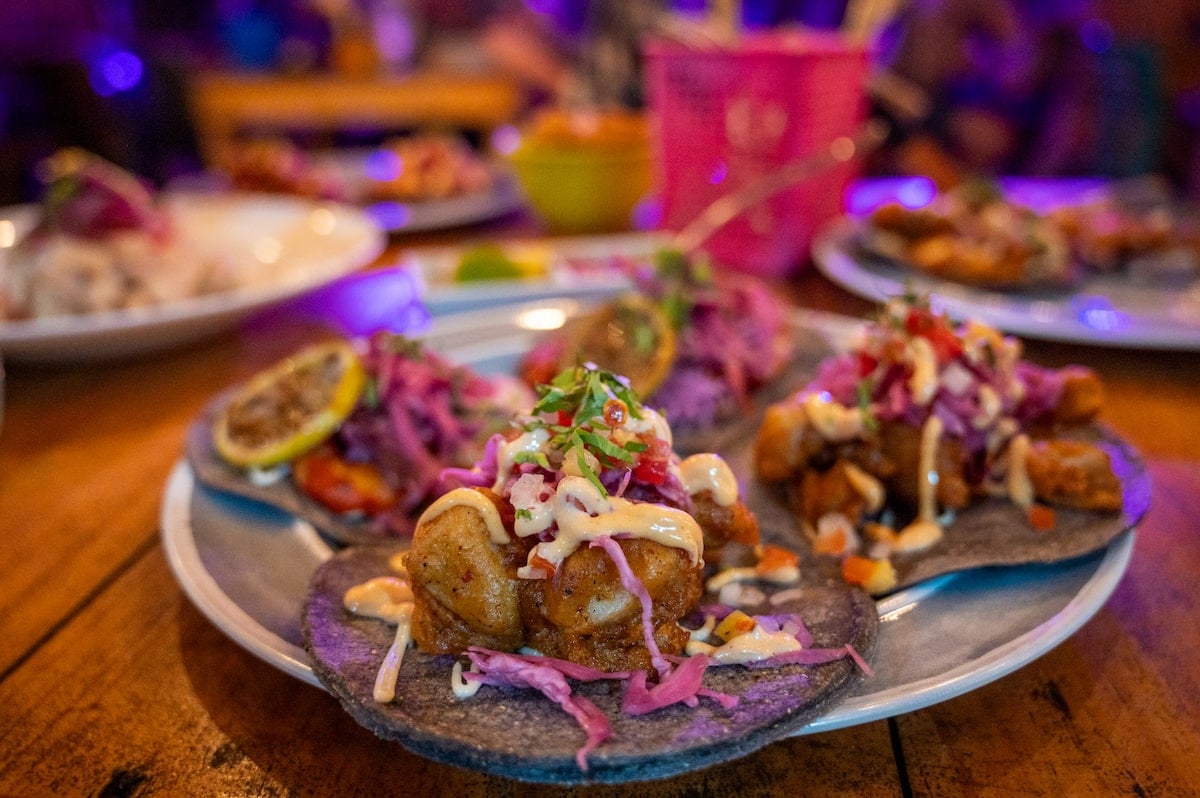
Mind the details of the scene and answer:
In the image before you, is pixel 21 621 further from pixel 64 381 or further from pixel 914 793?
pixel 914 793

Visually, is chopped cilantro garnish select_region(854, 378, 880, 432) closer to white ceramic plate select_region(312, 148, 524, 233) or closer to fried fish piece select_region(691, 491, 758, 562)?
fried fish piece select_region(691, 491, 758, 562)

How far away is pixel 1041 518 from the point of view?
1.88m

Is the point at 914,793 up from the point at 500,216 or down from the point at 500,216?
up

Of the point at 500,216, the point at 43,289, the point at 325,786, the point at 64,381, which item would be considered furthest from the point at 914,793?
the point at 500,216

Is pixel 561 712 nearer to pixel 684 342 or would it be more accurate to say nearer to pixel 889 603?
pixel 889 603

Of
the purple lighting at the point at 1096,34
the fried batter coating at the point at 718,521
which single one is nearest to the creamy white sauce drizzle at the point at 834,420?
the fried batter coating at the point at 718,521

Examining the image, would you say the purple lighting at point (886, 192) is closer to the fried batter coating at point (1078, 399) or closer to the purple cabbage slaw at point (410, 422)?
the fried batter coating at point (1078, 399)

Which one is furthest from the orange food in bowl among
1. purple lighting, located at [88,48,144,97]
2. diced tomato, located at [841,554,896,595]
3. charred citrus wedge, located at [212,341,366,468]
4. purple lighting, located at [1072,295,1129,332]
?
purple lighting, located at [88,48,144,97]

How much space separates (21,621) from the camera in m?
1.94

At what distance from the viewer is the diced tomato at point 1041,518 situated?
6.09 feet

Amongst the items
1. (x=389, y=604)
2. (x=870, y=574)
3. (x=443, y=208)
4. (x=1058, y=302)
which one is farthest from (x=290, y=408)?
(x=443, y=208)

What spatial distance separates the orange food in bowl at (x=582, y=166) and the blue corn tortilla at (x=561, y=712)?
142 inches

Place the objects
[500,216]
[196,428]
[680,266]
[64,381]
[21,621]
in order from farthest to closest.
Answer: [500,216], [64,381], [680,266], [196,428], [21,621]

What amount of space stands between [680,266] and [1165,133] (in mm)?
7068
